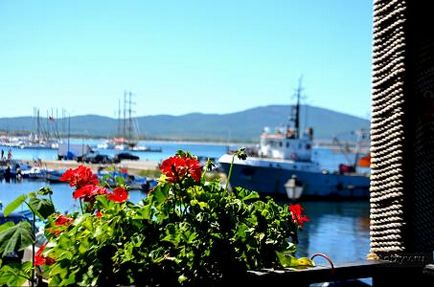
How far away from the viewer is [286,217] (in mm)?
2133

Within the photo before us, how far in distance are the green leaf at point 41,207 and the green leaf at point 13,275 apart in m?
0.23

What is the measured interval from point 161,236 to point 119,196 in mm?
183

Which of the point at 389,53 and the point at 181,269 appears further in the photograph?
the point at 389,53

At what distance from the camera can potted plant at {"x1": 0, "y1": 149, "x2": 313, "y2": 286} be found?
1734 millimetres

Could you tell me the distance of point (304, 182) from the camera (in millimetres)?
50750

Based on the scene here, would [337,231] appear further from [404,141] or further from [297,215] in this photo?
[297,215]

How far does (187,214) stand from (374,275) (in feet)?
3.34

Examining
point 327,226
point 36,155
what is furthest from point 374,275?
point 327,226

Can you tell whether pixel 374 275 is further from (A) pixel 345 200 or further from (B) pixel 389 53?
(A) pixel 345 200

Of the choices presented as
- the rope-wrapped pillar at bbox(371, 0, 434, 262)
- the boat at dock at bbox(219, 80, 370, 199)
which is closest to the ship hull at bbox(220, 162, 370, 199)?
the boat at dock at bbox(219, 80, 370, 199)

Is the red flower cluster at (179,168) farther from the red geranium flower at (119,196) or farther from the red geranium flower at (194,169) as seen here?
the red geranium flower at (119,196)

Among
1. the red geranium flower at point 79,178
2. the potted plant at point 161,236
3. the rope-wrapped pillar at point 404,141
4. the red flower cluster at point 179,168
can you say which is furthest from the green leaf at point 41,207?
the rope-wrapped pillar at point 404,141

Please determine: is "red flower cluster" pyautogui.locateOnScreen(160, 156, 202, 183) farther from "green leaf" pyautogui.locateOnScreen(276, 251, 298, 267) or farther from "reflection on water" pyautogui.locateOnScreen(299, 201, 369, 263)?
"reflection on water" pyautogui.locateOnScreen(299, 201, 369, 263)

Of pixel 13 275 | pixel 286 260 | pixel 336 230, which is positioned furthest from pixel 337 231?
pixel 13 275
